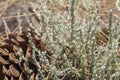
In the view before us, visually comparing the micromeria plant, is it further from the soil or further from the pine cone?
the soil

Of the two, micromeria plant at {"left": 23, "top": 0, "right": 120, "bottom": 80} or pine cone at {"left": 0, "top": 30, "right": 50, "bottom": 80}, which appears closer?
micromeria plant at {"left": 23, "top": 0, "right": 120, "bottom": 80}

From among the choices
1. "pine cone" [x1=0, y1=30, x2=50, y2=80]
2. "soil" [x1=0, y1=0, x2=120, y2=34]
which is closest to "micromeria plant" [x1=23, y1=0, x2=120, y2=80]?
"pine cone" [x1=0, y1=30, x2=50, y2=80]

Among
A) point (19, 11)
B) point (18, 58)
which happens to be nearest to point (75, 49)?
point (18, 58)

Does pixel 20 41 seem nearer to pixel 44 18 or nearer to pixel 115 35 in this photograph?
pixel 44 18

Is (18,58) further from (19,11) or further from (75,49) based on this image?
(19,11)

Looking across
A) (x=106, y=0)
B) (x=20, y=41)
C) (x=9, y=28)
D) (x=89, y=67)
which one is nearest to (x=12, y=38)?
(x=20, y=41)

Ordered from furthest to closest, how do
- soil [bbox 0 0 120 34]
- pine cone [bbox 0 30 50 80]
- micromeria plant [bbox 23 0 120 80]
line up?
soil [bbox 0 0 120 34]
pine cone [bbox 0 30 50 80]
micromeria plant [bbox 23 0 120 80]
